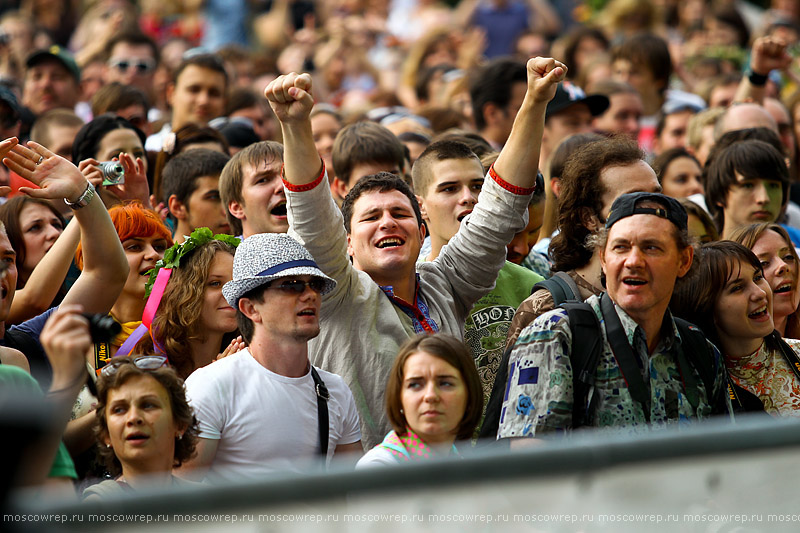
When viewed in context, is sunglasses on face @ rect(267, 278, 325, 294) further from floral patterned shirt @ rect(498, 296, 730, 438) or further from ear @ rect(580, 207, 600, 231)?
ear @ rect(580, 207, 600, 231)

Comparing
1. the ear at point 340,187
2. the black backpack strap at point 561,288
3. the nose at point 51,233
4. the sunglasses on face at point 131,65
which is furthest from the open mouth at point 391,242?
the sunglasses on face at point 131,65

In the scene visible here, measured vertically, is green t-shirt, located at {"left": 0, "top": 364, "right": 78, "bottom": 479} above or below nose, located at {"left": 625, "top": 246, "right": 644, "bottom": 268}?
below

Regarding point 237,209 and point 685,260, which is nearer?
point 685,260

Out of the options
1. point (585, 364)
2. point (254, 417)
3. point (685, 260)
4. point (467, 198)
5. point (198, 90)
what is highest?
point (198, 90)

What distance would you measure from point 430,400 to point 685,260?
1.16 m

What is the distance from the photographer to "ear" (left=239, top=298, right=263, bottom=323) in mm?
4137

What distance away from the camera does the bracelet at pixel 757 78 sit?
26.5 ft

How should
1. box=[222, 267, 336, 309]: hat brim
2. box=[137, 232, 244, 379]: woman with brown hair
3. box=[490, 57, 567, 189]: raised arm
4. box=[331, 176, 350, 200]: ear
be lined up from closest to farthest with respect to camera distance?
box=[222, 267, 336, 309]: hat brim → box=[490, 57, 567, 189]: raised arm → box=[137, 232, 244, 379]: woman with brown hair → box=[331, 176, 350, 200]: ear

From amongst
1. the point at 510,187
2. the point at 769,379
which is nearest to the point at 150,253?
the point at 510,187

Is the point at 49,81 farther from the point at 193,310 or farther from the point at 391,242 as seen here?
the point at 391,242

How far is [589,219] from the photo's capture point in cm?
479

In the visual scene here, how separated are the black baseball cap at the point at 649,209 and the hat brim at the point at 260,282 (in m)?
1.13

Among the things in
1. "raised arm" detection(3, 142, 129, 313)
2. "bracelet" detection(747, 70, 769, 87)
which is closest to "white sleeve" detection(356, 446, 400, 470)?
"raised arm" detection(3, 142, 129, 313)

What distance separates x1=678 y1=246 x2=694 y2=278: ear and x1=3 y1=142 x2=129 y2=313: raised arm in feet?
7.71
